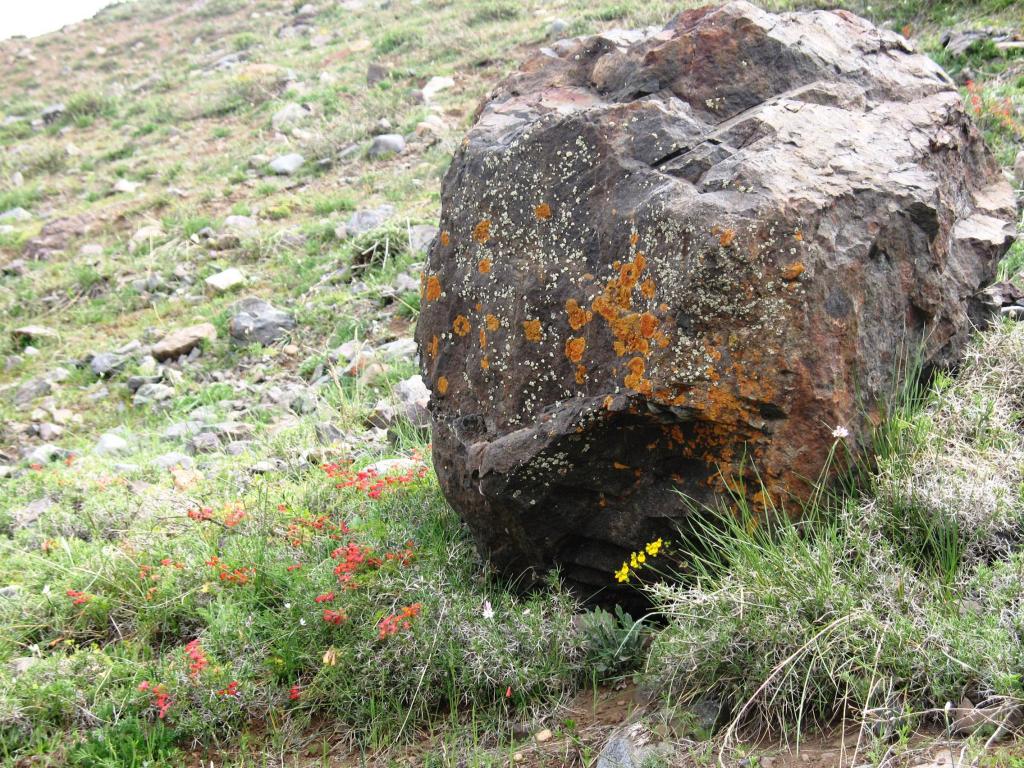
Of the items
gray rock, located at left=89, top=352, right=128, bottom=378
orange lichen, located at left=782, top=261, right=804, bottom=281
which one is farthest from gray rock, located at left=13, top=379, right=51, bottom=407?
orange lichen, located at left=782, top=261, right=804, bottom=281

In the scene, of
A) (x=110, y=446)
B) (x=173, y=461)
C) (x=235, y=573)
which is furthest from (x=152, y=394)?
Answer: (x=235, y=573)

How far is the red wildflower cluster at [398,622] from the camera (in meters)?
3.40

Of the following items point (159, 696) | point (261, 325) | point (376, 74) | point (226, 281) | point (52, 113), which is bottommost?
point (159, 696)

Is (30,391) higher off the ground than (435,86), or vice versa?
(435,86)

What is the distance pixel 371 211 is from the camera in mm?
9211

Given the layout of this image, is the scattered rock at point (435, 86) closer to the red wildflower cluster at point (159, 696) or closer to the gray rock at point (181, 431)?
the gray rock at point (181, 431)

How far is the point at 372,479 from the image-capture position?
4500 mm

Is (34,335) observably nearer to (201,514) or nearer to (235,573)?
(201,514)

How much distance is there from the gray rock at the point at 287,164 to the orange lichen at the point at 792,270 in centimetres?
900

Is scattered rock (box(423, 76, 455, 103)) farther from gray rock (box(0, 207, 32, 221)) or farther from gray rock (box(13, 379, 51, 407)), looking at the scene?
gray rock (box(13, 379, 51, 407))

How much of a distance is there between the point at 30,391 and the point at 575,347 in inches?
242

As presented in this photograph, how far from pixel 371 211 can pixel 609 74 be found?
5504mm

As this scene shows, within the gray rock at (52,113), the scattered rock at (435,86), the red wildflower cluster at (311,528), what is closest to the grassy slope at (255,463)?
the red wildflower cluster at (311,528)

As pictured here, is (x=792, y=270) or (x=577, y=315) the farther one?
(x=577, y=315)
